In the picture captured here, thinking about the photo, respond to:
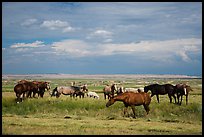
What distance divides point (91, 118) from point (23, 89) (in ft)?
17.5

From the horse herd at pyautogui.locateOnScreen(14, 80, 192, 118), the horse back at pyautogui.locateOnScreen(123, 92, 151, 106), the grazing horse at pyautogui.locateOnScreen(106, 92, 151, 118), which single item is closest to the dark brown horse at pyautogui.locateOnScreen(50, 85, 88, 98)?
the horse herd at pyautogui.locateOnScreen(14, 80, 192, 118)

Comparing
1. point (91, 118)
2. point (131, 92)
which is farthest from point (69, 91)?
point (131, 92)

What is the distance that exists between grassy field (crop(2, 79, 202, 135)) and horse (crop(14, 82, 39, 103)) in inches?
16.4

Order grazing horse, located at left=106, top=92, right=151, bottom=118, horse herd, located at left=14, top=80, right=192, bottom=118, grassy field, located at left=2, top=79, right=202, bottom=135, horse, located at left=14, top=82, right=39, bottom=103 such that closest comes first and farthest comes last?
grassy field, located at left=2, top=79, right=202, bottom=135, grazing horse, located at left=106, top=92, right=151, bottom=118, horse herd, located at left=14, top=80, right=192, bottom=118, horse, located at left=14, top=82, right=39, bottom=103

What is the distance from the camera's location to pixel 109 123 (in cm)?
1559

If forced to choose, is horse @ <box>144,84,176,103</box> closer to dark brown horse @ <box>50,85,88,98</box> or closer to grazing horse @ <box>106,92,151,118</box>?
grazing horse @ <box>106,92,151,118</box>

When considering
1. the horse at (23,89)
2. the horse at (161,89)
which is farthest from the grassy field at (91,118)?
the horse at (161,89)

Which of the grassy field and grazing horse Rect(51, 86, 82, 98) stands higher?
grazing horse Rect(51, 86, 82, 98)

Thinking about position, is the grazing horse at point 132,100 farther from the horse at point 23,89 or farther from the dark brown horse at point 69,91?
the dark brown horse at point 69,91

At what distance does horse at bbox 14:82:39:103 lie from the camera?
1972 centimetres

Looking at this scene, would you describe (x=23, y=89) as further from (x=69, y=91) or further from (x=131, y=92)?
(x=131, y=92)

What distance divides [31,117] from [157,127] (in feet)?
23.0

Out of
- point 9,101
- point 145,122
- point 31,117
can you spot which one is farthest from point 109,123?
point 9,101

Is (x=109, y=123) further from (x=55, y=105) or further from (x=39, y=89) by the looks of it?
(x=39, y=89)
